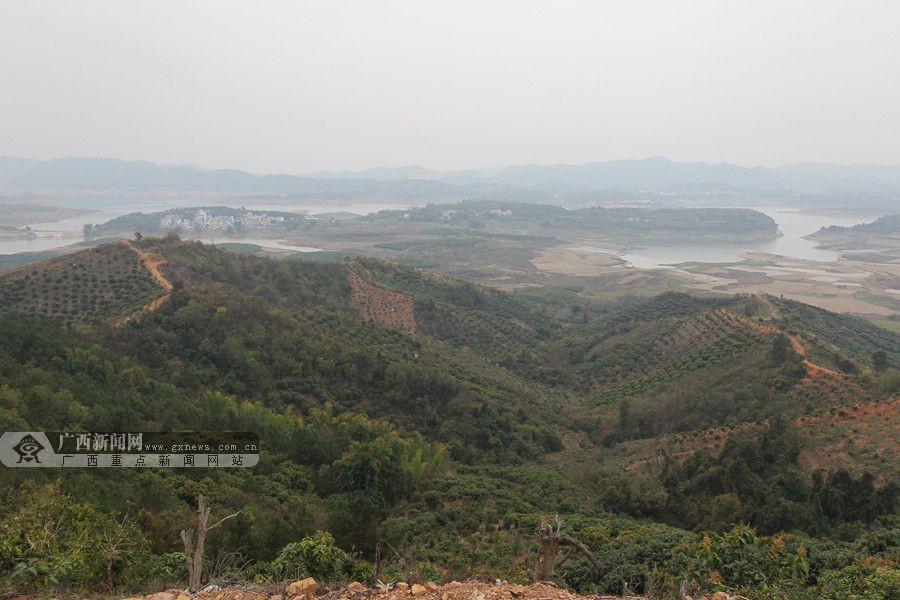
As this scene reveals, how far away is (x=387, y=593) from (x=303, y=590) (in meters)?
1.15

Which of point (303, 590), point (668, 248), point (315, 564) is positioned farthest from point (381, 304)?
point (668, 248)

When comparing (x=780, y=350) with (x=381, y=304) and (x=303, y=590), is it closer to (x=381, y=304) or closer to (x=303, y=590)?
(x=303, y=590)

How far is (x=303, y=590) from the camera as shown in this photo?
22.9 feet

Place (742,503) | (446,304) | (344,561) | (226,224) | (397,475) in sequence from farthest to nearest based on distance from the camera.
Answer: (226,224) → (446,304) → (397,475) → (742,503) → (344,561)

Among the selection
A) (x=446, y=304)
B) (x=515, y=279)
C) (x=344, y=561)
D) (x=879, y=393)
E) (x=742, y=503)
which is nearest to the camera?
(x=344, y=561)

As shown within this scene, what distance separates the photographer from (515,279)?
9731 cm

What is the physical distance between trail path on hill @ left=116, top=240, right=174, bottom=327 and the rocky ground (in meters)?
26.0

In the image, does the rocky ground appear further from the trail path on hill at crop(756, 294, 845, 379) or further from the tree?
the tree

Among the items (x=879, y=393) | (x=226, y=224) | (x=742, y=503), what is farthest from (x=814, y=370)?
(x=226, y=224)

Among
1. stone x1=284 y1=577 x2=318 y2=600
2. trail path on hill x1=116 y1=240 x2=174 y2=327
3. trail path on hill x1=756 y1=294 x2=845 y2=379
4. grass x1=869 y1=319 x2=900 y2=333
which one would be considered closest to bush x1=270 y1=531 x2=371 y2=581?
stone x1=284 y1=577 x2=318 y2=600

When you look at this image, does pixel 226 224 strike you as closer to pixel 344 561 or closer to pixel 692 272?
pixel 692 272

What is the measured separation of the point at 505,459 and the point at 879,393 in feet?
57.1

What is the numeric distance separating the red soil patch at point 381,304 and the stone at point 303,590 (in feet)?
129

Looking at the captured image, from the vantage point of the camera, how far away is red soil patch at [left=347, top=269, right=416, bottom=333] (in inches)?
1895
